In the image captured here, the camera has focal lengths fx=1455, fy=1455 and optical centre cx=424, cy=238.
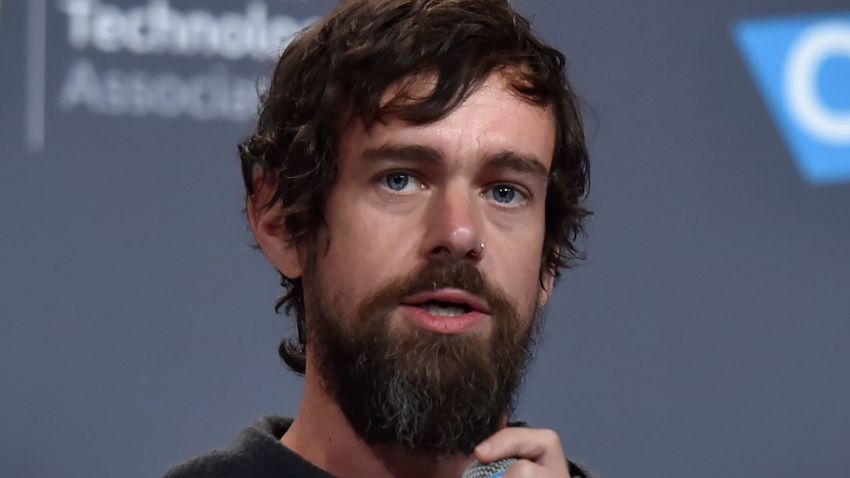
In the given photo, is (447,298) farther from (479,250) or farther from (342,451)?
(342,451)

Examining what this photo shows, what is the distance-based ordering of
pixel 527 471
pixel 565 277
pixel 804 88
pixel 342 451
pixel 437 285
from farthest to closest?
pixel 804 88 < pixel 565 277 < pixel 342 451 < pixel 437 285 < pixel 527 471

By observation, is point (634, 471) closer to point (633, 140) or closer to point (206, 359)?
point (633, 140)

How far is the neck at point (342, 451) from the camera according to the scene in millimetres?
1437

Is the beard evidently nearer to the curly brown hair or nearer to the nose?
the nose

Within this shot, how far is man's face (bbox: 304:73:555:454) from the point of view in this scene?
4.47 ft

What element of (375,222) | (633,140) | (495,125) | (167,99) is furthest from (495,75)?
(633,140)

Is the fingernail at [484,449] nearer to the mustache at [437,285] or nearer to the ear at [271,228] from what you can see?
the mustache at [437,285]

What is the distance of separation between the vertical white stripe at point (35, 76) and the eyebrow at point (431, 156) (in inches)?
38.8

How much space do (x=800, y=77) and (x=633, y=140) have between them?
348mm

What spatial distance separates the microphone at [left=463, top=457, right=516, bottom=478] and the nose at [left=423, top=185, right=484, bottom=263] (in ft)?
0.69

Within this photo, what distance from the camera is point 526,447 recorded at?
4.08 feet

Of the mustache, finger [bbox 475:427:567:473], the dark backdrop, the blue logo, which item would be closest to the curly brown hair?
the mustache

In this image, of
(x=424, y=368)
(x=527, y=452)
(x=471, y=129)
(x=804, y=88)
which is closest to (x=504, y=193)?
(x=471, y=129)

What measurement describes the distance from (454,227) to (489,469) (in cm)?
24
